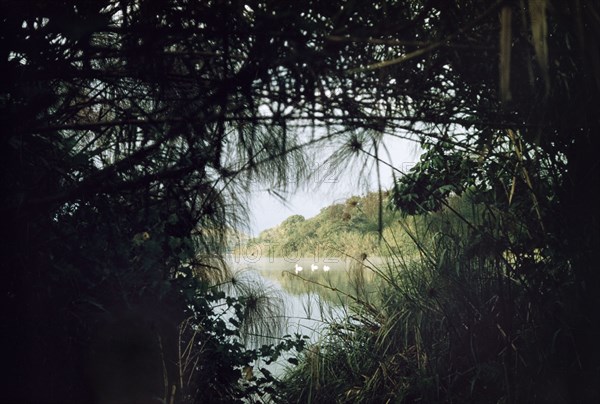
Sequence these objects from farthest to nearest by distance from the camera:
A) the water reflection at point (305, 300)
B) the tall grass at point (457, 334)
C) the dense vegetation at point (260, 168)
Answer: the water reflection at point (305, 300) → the tall grass at point (457, 334) → the dense vegetation at point (260, 168)

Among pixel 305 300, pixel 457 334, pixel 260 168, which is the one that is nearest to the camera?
pixel 260 168

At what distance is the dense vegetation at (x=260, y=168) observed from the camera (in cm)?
122

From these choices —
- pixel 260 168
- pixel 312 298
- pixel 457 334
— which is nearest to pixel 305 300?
pixel 312 298

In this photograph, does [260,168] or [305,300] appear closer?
[260,168]

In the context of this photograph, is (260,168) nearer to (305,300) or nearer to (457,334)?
(457,334)

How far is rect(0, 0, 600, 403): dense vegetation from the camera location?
122cm

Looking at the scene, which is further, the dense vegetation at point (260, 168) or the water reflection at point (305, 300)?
the water reflection at point (305, 300)

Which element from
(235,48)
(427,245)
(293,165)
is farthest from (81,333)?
(427,245)

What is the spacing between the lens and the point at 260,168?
5.14 ft

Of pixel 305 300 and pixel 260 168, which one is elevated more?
pixel 260 168

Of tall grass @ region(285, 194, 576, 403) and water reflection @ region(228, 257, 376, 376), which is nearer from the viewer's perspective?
tall grass @ region(285, 194, 576, 403)

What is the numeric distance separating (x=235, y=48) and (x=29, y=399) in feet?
3.75

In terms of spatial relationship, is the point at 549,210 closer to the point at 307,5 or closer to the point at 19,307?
the point at 307,5

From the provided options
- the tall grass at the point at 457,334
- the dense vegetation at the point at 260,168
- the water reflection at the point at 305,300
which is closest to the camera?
the dense vegetation at the point at 260,168
